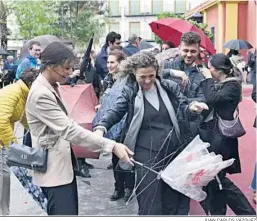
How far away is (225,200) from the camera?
412 cm

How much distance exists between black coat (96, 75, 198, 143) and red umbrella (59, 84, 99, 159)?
662 mm

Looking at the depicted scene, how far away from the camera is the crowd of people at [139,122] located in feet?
9.70

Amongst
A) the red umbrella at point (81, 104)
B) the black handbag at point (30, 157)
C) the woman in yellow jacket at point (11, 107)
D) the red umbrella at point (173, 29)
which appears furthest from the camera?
the red umbrella at point (173, 29)

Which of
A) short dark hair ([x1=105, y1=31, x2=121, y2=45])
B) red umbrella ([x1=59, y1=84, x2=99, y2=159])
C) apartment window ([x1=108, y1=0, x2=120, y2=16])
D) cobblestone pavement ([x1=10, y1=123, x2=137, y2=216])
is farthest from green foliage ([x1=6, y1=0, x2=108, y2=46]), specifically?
red umbrella ([x1=59, y1=84, x2=99, y2=159])

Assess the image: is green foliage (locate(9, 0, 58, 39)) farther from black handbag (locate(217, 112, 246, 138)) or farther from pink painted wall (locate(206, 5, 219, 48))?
black handbag (locate(217, 112, 246, 138))

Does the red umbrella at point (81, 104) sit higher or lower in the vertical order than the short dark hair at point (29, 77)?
lower

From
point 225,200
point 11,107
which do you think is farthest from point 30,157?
point 225,200

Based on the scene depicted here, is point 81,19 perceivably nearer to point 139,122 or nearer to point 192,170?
point 139,122

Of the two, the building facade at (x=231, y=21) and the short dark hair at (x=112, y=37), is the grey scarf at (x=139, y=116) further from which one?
the building facade at (x=231, y=21)

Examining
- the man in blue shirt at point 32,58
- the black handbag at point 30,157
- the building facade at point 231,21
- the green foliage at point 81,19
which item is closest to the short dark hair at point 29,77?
the black handbag at point 30,157

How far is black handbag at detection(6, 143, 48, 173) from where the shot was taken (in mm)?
3002

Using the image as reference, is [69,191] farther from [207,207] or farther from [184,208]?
[207,207]

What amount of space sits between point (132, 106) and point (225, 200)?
4.33ft

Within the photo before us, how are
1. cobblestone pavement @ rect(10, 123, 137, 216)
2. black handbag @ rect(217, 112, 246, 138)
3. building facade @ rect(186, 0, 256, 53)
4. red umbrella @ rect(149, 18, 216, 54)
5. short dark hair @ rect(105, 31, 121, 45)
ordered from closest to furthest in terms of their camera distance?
black handbag @ rect(217, 112, 246, 138), cobblestone pavement @ rect(10, 123, 137, 216), red umbrella @ rect(149, 18, 216, 54), short dark hair @ rect(105, 31, 121, 45), building facade @ rect(186, 0, 256, 53)
